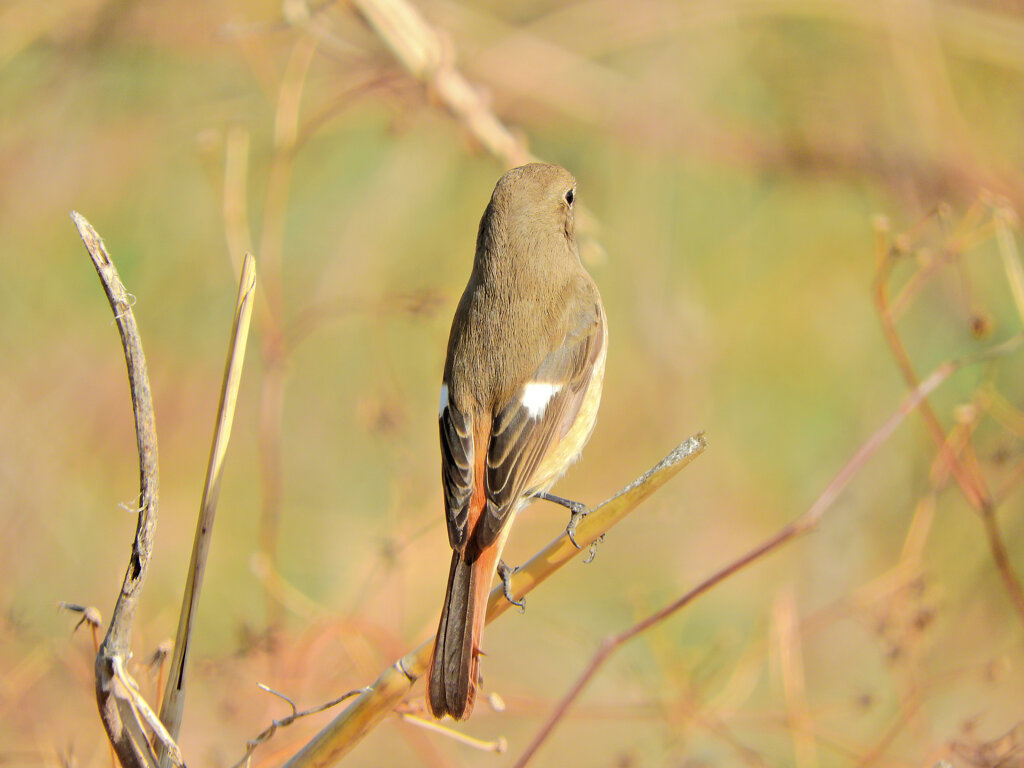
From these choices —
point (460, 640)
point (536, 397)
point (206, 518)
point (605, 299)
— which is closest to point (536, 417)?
point (536, 397)

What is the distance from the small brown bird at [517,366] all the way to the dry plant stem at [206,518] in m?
0.85

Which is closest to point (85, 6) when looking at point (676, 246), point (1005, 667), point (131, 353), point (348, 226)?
point (348, 226)

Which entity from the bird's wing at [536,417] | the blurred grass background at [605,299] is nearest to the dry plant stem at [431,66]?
the blurred grass background at [605,299]

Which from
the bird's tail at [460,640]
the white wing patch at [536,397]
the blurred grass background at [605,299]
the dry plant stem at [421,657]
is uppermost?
the dry plant stem at [421,657]

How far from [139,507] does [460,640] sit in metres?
0.89

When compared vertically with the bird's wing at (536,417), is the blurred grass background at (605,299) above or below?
below

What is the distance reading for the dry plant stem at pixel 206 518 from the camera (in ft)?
5.25

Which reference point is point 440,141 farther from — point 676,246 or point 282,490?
point 282,490

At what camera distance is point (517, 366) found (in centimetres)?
279

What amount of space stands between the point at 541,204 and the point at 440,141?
114 inches

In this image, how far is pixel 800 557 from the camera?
5055mm

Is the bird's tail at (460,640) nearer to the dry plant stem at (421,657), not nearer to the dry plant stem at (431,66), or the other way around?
the dry plant stem at (421,657)

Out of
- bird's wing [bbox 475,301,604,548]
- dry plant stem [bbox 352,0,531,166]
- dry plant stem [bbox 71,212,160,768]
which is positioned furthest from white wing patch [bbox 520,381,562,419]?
dry plant stem [bbox 71,212,160,768]

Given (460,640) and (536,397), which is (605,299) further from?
(460,640)
